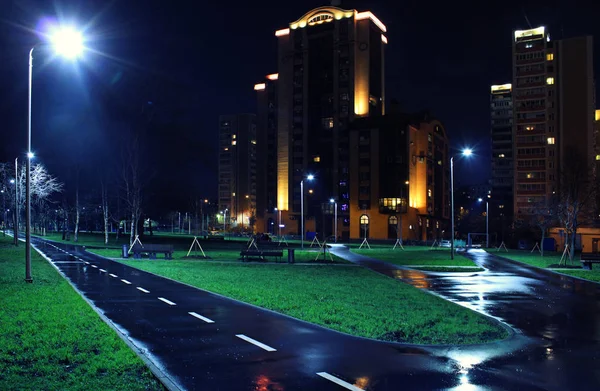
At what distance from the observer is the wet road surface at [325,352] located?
853cm

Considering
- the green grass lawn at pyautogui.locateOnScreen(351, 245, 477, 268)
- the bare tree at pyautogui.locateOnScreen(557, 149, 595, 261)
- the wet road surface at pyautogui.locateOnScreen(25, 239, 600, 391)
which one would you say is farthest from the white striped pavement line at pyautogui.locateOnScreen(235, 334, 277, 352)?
the bare tree at pyautogui.locateOnScreen(557, 149, 595, 261)

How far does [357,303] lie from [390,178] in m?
94.6

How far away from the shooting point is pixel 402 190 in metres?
109

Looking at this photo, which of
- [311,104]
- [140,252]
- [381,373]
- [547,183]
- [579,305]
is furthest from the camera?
[311,104]

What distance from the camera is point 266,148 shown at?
137125 millimetres

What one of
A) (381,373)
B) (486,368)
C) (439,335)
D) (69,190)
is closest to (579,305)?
(439,335)

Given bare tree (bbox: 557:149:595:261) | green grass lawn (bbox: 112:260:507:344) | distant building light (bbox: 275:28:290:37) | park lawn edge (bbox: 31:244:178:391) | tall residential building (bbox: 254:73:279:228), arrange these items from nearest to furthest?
park lawn edge (bbox: 31:244:178:391) → green grass lawn (bbox: 112:260:507:344) → bare tree (bbox: 557:149:595:261) → distant building light (bbox: 275:28:290:37) → tall residential building (bbox: 254:73:279:228)

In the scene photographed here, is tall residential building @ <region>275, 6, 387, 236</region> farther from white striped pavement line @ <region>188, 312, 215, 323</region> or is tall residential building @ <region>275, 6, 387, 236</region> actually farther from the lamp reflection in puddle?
the lamp reflection in puddle

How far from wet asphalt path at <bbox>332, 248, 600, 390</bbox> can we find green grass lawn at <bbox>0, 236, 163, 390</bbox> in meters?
5.75

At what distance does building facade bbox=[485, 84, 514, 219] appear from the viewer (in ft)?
478

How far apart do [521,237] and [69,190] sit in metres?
64.8

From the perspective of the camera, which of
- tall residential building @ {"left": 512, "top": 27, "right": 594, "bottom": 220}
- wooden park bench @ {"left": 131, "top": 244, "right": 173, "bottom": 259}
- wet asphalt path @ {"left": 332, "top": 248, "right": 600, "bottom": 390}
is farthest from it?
tall residential building @ {"left": 512, "top": 27, "right": 594, "bottom": 220}

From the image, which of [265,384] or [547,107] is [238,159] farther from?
[265,384]

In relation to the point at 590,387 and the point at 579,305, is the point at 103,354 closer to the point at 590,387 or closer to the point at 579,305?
the point at 590,387
